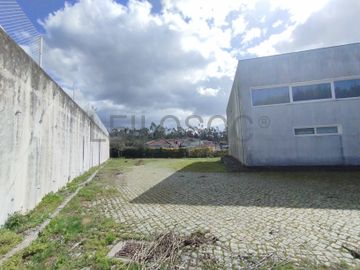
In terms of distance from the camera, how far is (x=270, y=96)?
1062cm

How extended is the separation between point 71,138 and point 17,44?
520 centimetres

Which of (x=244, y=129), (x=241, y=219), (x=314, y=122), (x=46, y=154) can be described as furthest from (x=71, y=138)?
(x=314, y=122)

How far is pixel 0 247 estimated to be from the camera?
10.2 feet

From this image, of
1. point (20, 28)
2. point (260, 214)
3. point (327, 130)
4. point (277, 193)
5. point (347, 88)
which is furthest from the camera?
point (327, 130)

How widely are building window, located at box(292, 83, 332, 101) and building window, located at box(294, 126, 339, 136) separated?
1.38 metres

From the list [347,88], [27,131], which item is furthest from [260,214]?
[347,88]

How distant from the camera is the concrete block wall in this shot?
3730 mm

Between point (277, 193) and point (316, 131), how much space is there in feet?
17.0

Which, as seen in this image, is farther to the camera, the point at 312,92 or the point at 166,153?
the point at 166,153

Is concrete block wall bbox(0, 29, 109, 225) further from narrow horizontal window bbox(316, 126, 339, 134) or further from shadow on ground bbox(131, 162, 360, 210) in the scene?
narrow horizontal window bbox(316, 126, 339, 134)

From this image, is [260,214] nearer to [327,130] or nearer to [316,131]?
[316,131]

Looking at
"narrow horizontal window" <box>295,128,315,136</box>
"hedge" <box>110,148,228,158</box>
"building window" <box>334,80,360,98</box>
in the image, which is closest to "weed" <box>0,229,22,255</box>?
"narrow horizontal window" <box>295,128,315,136</box>

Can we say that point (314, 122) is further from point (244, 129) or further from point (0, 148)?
point (0, 148)

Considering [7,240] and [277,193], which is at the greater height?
[7,240]
